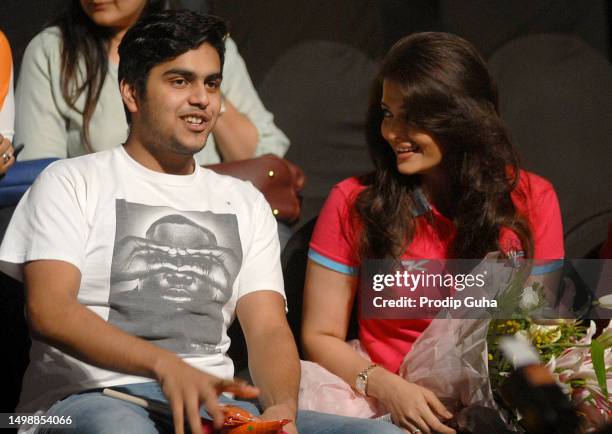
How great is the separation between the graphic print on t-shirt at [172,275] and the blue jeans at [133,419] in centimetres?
12

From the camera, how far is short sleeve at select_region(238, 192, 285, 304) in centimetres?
226

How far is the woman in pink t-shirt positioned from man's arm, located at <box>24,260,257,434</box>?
22.3 inches

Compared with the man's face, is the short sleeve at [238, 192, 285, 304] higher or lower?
lower

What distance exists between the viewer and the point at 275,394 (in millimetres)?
2082

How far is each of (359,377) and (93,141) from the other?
897 mm

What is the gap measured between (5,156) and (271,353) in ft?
2.54

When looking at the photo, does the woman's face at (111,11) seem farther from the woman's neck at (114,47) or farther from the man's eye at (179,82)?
the man's eye at (179,82)

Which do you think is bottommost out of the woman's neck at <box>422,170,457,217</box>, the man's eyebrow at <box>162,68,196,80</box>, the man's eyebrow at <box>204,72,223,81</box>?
the woman's neck at <box>422,170,457,217</box>

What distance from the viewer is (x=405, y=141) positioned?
247 centimetres

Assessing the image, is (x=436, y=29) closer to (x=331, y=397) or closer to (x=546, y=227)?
(x=546, y=227)

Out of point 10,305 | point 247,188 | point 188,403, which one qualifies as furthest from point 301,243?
point 188,403

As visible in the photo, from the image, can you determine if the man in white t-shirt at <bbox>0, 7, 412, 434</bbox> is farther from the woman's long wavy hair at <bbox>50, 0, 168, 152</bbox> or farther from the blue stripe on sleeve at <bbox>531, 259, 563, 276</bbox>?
the blue stripe on sleeve at <bbox>531, 259, 563, 276</bbox>

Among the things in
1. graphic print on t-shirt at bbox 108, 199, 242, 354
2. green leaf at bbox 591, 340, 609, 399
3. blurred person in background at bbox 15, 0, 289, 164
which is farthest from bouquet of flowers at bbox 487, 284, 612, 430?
blurred person in background at bbox 15, 0, 289, 164

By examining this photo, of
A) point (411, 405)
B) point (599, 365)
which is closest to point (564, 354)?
point (599, 365)
